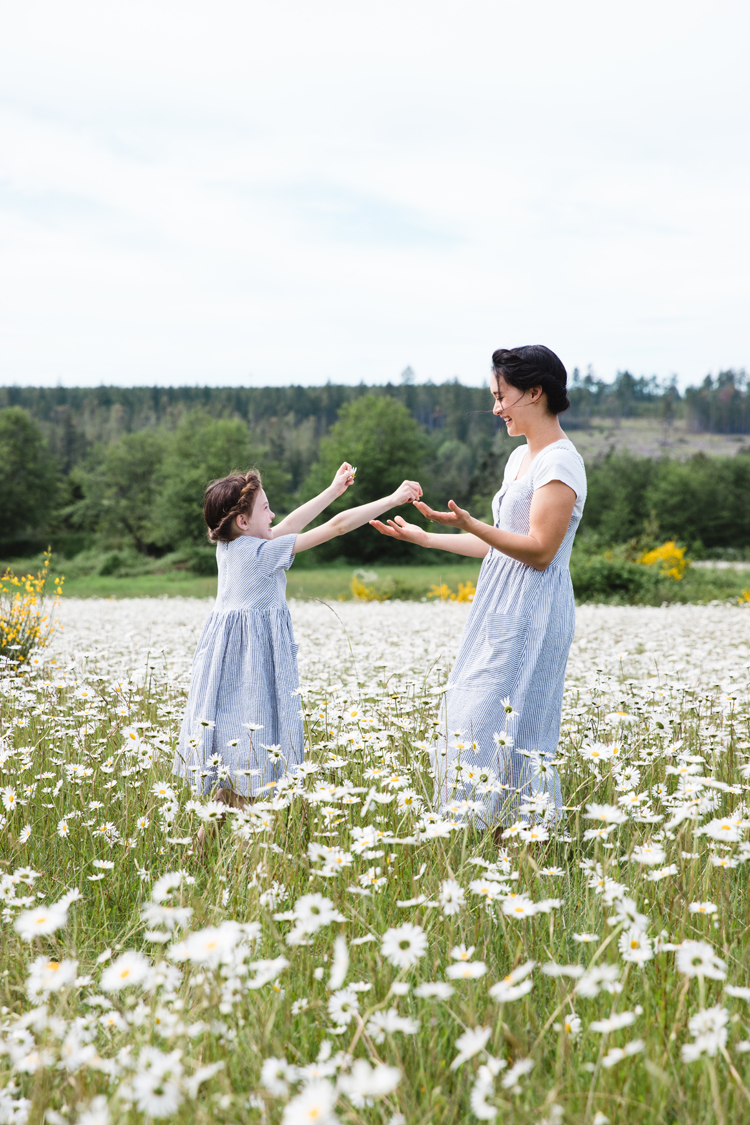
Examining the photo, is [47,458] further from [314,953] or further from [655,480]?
[314,953]

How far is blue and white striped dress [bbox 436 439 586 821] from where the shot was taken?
10.4 feet

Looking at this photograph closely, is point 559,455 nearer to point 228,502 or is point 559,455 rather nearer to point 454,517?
point 454,517

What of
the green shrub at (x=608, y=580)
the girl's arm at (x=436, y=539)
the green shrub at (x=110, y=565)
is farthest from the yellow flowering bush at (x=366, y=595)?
the green shrub at (x=110, y=565)

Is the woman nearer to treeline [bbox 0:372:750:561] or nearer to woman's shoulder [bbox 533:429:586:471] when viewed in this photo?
woman's shoulder [bbox 533:429:586:471]

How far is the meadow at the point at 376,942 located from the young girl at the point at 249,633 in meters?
0.21

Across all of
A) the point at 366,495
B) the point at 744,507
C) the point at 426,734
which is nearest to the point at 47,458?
the point at 366,495

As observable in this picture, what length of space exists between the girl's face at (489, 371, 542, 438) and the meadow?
1.27m

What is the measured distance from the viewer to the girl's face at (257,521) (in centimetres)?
394

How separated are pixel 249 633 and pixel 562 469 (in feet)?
5.71

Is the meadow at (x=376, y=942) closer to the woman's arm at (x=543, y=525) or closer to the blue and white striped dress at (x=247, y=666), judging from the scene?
the blue and white striped dress at (x=247, y=666)

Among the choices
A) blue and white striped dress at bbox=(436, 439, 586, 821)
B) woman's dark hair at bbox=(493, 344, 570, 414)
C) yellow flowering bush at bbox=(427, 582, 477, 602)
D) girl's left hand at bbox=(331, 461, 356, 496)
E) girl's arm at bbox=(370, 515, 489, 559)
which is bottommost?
yellow flowering bush at bbox=(427, 582, 477, 602)

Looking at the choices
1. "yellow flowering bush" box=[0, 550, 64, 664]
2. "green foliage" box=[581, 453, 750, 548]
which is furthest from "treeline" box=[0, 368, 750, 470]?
"yellow flowering bush" box=[0, 550, 64, 664]

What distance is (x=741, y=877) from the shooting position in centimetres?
285

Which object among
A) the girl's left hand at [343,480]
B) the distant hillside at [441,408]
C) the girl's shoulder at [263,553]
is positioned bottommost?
the girl's shoulder at [263,553]
